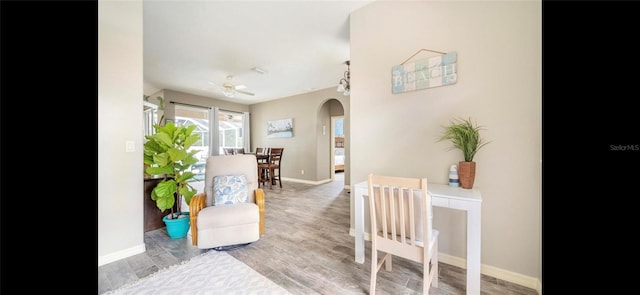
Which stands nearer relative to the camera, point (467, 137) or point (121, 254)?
point (467, 137)

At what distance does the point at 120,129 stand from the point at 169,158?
1.51ft

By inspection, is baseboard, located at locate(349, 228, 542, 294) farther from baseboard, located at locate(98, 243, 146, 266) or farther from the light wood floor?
baseboard, located at locate(98, 243, 146, 266)

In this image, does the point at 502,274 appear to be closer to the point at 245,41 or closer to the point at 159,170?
the point at 159,170

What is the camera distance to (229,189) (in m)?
2.43

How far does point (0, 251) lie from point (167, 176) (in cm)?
281

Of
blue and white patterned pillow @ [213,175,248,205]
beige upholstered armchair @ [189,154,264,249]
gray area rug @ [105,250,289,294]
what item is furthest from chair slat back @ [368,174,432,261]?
blue and white patterned pillow @ [213,175,248,205]

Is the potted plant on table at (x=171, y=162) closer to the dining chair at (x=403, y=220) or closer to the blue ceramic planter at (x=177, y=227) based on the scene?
the blue ceramic planter at (x=177, y=227)

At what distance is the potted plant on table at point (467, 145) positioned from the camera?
1.77m

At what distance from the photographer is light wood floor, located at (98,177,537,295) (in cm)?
168

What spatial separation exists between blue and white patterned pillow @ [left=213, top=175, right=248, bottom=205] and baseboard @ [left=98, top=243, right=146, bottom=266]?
2.35ft

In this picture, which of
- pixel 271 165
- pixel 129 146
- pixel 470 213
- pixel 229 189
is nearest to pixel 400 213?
pixel 470 213

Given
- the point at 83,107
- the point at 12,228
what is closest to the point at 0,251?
the point at 12,228

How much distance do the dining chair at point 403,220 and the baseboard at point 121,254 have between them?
6.77 ft

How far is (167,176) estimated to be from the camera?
2598 millimetres
